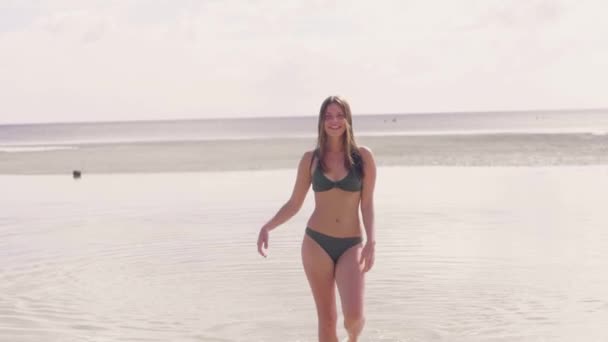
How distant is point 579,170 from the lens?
28250 millimetres

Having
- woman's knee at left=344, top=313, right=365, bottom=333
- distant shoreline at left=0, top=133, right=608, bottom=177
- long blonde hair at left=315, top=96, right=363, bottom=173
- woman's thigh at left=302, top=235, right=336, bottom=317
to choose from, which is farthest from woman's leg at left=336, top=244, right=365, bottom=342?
distant shoreline at left=0, top=133, right=608, bottom=177

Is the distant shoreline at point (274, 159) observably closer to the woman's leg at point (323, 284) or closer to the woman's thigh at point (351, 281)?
the woman's leg at point (323, 284)

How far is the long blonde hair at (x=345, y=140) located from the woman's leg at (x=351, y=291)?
2.32 ft

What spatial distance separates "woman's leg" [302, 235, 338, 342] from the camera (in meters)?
6.36

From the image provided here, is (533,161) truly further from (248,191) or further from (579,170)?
(248,191)

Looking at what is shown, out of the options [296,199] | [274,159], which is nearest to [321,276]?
[296,199]

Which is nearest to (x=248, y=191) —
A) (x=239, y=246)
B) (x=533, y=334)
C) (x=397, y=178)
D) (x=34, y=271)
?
(x=397, y=178)

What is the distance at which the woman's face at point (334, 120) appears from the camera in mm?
6297

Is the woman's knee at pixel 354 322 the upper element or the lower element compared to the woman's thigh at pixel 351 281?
lower

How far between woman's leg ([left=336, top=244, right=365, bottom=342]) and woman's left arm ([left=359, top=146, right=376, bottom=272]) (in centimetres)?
8

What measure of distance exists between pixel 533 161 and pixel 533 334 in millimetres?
26242

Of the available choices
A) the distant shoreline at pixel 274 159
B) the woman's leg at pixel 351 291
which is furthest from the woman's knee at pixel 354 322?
the distant shoreline at pixel 274 159

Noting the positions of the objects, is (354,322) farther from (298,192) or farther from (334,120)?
(334,120)

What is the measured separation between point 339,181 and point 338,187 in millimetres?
51
